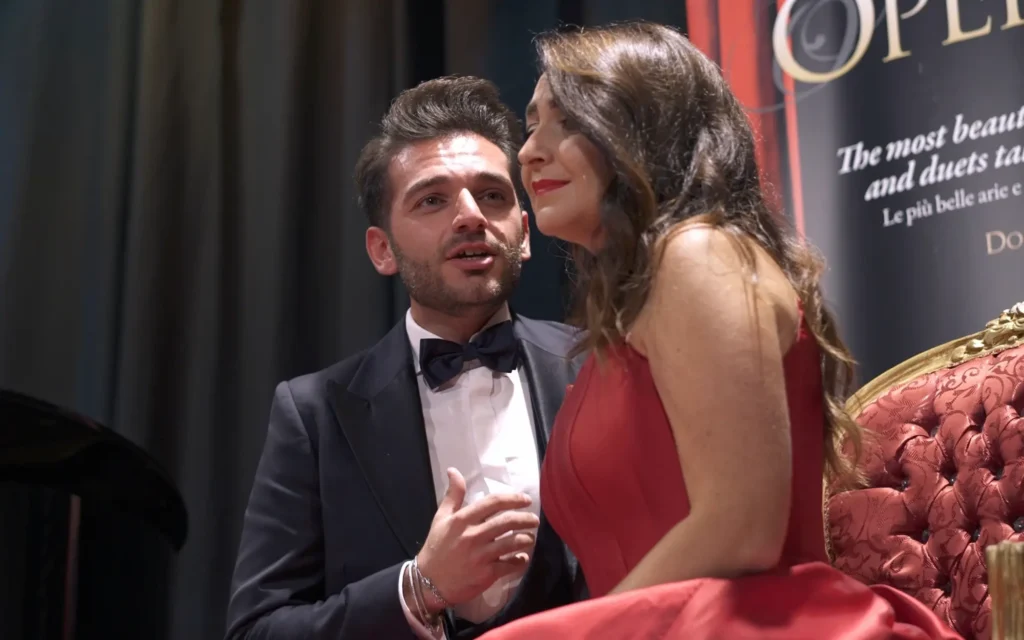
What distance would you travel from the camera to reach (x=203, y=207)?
3.36 m

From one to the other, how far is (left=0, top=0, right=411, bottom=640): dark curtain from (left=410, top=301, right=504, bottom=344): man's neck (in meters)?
0.79

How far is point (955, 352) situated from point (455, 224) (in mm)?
993

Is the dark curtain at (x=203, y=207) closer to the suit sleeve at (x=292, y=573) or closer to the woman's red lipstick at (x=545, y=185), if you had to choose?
the suit sleeve at (x=292, y=573)

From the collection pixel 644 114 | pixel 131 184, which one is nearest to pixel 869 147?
pixel 644 114

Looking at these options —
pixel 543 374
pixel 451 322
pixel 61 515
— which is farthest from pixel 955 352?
pixel 61 515

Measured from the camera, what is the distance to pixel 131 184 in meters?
3.35

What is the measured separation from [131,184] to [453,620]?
1.87m

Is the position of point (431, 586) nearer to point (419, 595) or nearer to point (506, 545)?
point (419, 595)

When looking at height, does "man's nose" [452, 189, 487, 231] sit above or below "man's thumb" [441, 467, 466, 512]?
above

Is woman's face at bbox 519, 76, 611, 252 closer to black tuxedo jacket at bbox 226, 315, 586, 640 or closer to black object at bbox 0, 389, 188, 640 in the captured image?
black tuxedo jacket at bbox 226, 315, 586, 640

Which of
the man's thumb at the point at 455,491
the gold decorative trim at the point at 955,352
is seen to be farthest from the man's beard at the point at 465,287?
the gold decorative trim at the point at 955,352

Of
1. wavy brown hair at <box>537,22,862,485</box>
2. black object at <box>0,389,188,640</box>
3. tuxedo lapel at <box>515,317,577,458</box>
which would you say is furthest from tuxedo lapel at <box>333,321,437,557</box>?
wavy brown hair at <box>537,22,862,485</box>

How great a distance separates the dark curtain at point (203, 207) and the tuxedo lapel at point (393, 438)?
2.74ft

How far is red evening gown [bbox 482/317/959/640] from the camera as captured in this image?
3.98 feet
